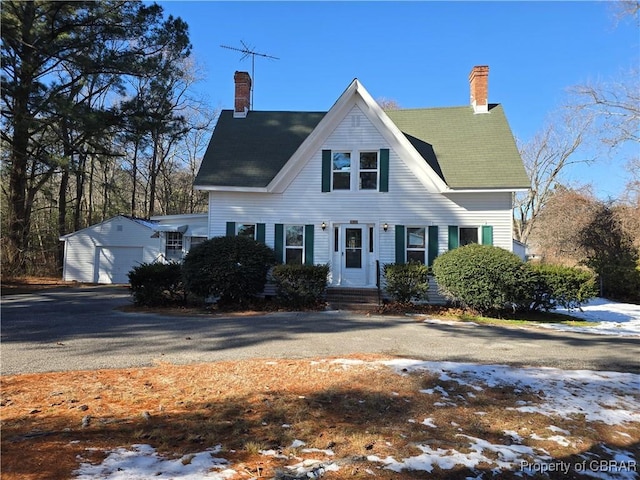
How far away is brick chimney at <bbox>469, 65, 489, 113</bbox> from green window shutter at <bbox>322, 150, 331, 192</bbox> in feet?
23.2

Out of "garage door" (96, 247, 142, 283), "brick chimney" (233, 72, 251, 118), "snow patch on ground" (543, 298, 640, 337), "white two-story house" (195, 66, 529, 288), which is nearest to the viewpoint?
"snow patch on ground" (543, 298, 640, 337)

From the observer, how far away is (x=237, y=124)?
16.9 meters

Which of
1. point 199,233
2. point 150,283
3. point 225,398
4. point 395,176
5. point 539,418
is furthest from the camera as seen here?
point 199,233

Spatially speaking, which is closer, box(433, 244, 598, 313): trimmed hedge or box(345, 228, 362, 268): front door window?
box(433, 244, 598, 313): trimmed hedge

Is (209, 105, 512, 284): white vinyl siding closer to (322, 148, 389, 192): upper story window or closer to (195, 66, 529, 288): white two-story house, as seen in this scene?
(195, 66, 529, 288): white two-story house

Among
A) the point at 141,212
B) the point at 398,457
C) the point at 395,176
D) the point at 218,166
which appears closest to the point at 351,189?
the point at 395,176

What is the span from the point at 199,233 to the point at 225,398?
15.7 m

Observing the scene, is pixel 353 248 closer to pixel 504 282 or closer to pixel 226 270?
pixel 226 270

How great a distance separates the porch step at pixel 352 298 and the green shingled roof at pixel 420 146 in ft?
14.9

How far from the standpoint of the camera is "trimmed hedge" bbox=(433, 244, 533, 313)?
34.3 ft

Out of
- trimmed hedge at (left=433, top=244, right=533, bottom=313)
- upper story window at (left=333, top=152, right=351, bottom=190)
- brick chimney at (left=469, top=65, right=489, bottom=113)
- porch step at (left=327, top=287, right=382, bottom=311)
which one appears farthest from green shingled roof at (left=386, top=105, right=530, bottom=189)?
porch step at (left=327, top=287, right=382, bottom=311)

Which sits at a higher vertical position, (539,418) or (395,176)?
(395,176)

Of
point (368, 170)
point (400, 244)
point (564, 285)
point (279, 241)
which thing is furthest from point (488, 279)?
point (279, 241)

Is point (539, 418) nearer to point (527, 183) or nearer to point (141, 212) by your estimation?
point (527, 183)
